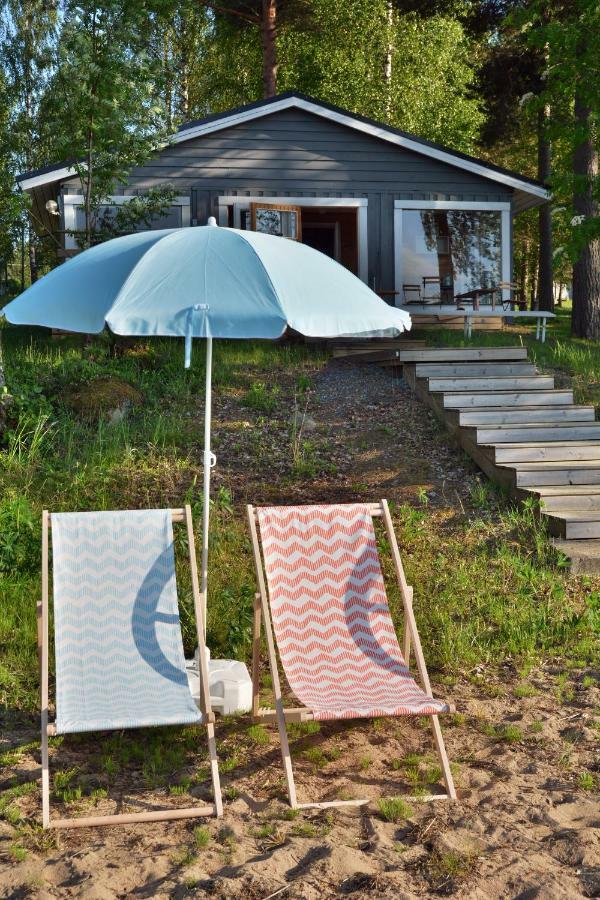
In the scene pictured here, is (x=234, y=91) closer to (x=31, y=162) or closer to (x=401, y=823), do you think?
(x=31, y=162)

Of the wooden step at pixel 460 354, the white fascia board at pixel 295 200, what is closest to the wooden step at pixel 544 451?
the wooden step at pixel 460 354

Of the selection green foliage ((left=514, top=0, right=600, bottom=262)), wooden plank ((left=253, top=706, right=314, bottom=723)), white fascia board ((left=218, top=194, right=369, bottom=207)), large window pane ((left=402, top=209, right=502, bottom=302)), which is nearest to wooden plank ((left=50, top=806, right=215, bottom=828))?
wooden plank ((left=253, top=706, right=314, bottom=723))

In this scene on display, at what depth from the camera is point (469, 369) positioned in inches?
388

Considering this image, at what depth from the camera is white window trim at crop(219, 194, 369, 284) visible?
1480 centimetres

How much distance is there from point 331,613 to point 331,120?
11.7 m

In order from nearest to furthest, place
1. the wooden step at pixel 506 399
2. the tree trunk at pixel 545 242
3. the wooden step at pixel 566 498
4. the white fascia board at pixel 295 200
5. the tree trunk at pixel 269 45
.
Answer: the wooden step at pixel 566 498 < the wooden step at pixel 506 399 < the white fascia board at pixel 295 200 < the tree trunk at pixel 269 45 < the tree trunk at pixel 545 242

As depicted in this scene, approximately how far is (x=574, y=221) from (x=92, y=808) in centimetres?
1140

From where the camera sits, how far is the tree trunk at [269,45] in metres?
20.0

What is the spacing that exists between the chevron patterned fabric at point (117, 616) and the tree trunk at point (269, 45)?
17211 millimetres

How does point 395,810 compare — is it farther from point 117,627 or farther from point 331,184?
point 331,184

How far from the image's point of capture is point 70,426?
8102 millimetres

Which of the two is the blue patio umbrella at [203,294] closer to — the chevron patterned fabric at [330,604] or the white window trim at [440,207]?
the chevron patterned fabric at [330,604]

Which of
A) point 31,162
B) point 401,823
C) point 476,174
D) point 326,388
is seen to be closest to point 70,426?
point 326,388

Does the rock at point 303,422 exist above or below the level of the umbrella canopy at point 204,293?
below
